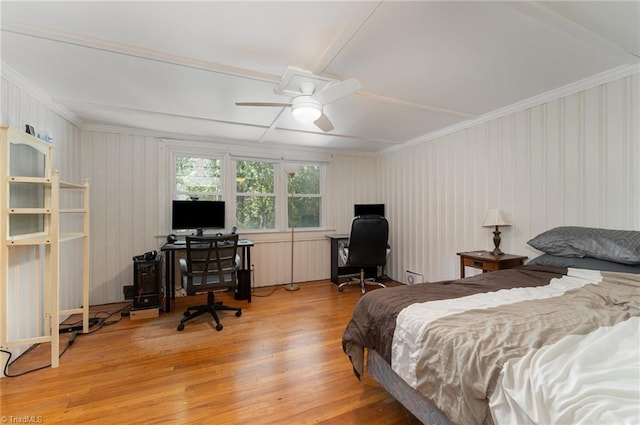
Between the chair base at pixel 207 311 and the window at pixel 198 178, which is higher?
the window at pixel 198 178

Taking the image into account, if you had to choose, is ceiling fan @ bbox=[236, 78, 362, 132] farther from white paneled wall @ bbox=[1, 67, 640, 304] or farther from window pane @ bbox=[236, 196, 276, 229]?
window pane @ bbox=[236, 196, 276, 229]

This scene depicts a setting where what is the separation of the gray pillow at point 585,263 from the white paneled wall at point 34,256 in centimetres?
426

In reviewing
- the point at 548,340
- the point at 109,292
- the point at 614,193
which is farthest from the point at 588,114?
the point at 109,292

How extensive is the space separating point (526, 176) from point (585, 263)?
1.06 meters

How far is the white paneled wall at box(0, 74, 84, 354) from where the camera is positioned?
82.0 inches

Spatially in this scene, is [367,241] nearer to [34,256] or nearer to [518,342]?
[518,342]

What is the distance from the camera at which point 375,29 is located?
164cm

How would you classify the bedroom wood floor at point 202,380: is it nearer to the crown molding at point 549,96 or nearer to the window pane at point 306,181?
the window pane at point 306,181

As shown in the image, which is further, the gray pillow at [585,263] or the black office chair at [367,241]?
the black office chair at [367,241]

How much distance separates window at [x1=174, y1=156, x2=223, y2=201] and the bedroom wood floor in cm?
180

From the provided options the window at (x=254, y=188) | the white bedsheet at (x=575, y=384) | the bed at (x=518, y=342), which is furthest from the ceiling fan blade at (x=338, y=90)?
the window at (x=254, y=188)

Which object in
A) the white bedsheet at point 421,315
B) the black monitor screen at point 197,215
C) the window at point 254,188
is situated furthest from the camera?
the window at point 254,188

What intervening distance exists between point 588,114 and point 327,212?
3400 mm

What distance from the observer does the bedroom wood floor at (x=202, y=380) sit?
1591 mm
